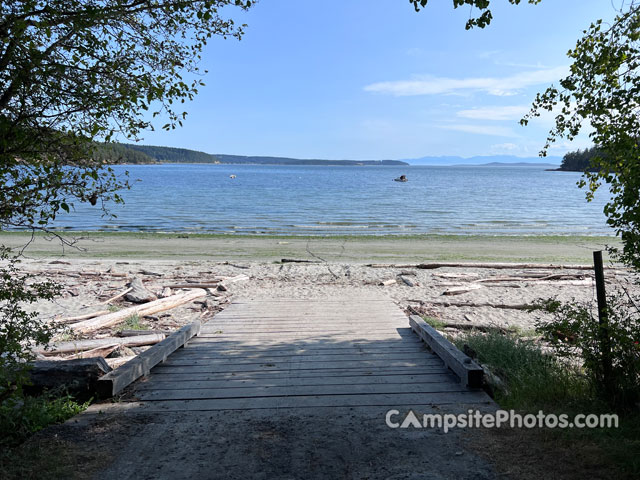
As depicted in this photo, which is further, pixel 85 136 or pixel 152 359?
pixel 152 359

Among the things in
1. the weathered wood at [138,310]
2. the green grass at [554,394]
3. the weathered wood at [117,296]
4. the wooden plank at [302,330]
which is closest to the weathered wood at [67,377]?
the wooden plank at [302,330]

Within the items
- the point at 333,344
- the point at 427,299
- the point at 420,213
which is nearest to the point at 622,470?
the point at 333,344

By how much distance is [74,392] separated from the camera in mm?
4676

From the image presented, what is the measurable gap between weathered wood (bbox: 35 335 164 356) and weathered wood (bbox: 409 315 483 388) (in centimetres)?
396

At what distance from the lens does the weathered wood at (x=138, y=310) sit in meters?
8.06

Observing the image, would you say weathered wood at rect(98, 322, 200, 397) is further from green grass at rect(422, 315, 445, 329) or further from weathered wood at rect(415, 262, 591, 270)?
weathered wood at rect(415, 262, 591, 270)

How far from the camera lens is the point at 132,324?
28.4 feet

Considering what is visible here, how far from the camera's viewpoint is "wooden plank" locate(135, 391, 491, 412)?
4.51 m

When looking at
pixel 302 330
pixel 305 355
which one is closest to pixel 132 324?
pixel 302 330

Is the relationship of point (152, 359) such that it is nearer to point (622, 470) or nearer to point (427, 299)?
point (622, 470)

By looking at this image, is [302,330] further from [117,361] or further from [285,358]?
[117,361]

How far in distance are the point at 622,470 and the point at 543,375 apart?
209cm

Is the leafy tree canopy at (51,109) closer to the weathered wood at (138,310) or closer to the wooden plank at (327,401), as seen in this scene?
the wooden plank at (327,401)

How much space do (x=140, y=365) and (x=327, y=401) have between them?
2025mm
